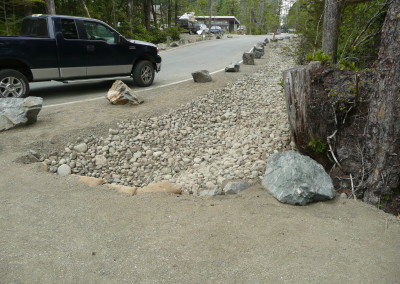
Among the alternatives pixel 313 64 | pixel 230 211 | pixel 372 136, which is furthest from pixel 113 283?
pixel 313 64

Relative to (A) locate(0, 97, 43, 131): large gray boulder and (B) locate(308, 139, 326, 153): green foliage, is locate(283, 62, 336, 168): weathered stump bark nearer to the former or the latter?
(B) locate(308, 139, 326, 153): green foliage

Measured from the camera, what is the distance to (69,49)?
8.73m

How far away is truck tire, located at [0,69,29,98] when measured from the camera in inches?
305

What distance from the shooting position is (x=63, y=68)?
8.75m

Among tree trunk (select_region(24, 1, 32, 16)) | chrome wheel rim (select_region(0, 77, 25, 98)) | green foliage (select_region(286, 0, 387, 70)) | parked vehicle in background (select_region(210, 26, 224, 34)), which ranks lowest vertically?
chrome wheel rim (select_region(0, 77, 25, 98))

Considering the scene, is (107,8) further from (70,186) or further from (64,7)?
(70,186)

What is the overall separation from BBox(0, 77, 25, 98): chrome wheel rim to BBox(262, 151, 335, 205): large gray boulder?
20.6 ft

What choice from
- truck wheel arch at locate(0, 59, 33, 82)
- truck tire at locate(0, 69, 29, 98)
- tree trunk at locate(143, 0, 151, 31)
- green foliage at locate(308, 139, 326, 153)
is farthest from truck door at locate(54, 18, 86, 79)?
tree trunk at locate(143, 0, 151, 31)

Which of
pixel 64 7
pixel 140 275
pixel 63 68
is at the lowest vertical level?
pixel 140 275

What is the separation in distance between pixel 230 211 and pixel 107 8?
24.8 m

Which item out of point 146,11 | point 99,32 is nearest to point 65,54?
point 99,32

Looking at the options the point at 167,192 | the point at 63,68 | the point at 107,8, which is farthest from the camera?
the point at 107,8

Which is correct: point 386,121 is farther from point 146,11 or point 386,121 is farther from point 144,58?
point 146,11

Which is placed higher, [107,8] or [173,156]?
[107,8]
